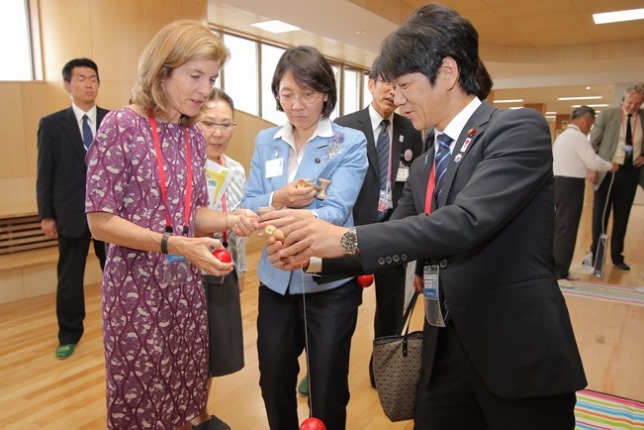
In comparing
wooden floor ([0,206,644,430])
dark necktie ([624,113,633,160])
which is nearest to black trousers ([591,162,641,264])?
dark necktie ([624,113,633,160])

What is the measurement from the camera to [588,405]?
8.80ft

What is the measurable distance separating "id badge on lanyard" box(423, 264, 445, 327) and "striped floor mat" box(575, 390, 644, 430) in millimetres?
1709

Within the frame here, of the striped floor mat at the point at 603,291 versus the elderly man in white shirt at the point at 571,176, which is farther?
the elderly man in white shirt at the point at 571,176

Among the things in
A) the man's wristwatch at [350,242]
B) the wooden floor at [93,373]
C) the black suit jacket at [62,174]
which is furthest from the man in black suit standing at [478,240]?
the black suit jacket at [62,174]

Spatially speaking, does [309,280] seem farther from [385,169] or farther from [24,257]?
[24,257]

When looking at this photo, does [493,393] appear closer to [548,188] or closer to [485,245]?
[485,245]

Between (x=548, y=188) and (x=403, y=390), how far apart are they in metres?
0.79

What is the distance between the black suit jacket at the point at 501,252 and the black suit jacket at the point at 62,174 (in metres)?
2.94

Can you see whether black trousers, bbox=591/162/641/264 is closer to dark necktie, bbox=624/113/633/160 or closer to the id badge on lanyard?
dark necktie, bbox=624/113/633/160

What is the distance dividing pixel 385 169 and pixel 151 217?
1501mm

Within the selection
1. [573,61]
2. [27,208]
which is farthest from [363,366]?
[573,61]

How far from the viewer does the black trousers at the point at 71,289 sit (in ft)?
11.0

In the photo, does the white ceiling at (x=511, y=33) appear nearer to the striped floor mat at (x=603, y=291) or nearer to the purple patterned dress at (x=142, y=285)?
the striped floor mat at (x=603, y=291)

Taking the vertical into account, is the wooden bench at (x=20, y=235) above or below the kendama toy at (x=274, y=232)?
below
